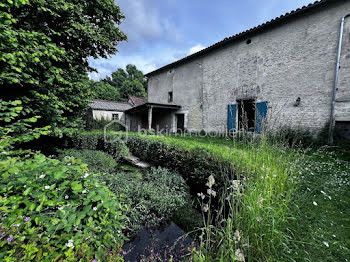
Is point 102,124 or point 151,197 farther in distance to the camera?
point 102,124

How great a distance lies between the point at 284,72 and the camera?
6.87m

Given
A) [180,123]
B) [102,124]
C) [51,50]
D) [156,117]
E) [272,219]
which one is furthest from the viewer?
[102,124]

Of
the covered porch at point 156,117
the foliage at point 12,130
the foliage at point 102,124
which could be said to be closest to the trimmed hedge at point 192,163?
the foliage at point 12,130

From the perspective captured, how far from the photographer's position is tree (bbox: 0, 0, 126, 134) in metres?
2.55

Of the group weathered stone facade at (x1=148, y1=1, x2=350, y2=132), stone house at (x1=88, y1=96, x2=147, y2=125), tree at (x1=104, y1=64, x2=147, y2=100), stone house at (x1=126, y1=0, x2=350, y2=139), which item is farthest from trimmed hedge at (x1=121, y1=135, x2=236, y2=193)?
tree at (x1=104, y1=64, x2=147, y2=100)

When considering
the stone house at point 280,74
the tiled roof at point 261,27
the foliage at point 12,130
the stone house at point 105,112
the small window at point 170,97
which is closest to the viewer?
the foliage at point 12,130

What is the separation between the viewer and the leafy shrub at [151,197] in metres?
2.45

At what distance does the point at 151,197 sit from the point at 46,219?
190 centimetres

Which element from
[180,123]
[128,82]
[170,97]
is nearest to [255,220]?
[180,123]

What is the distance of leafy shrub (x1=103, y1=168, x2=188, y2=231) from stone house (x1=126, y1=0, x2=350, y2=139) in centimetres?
190

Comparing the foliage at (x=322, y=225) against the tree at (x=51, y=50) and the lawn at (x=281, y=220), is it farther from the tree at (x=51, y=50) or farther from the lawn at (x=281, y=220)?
the tree at (x=51, y=50)

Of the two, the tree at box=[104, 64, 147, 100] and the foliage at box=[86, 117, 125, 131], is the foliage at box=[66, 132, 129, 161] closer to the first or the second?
the foliage at box=[86, 117, 125, 131]

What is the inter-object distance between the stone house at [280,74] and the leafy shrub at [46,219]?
3.06 meters

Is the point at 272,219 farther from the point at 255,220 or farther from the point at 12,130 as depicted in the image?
the point at 12,130
